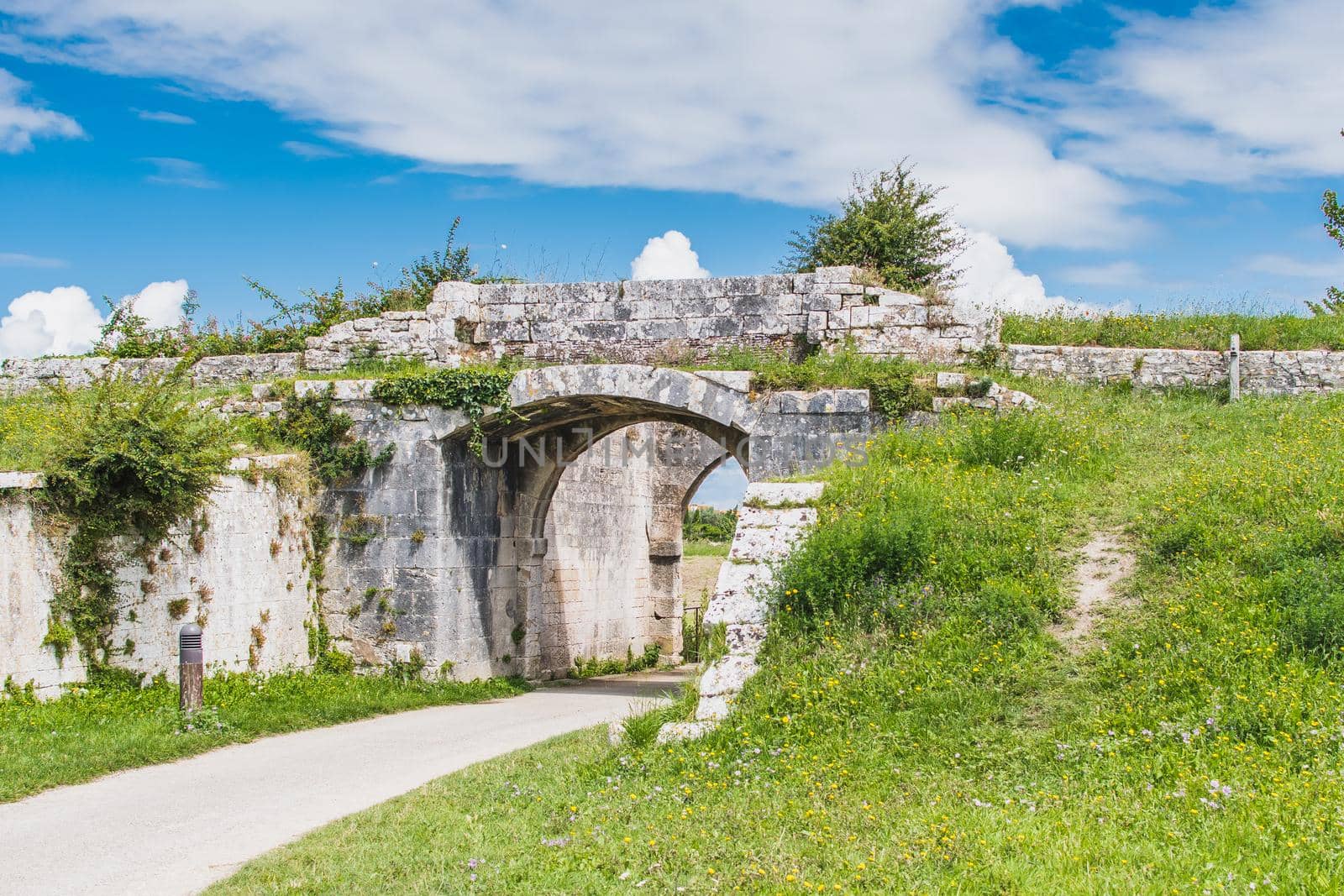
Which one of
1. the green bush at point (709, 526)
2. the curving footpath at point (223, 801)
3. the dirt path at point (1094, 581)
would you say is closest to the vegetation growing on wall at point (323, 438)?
the curving footpath at point (223, 801)

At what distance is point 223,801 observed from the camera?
7672 mm

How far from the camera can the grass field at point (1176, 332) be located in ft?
43.6

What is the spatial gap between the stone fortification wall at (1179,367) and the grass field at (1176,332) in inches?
16.4

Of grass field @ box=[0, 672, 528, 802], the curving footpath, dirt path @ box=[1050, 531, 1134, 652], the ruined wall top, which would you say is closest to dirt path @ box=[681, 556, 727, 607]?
the ruined wall top

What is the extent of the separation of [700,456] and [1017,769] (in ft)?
44.8

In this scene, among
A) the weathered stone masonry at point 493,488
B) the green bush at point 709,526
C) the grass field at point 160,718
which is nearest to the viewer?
the grass field at point 160,718

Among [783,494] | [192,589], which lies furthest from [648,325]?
[192,589]

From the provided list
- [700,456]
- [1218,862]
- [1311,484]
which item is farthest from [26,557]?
[700,456]

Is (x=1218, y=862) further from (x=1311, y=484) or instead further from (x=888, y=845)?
(x=1311, y=484)

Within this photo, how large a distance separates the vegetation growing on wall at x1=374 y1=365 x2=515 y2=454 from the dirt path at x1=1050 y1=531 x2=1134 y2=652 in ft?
22.9

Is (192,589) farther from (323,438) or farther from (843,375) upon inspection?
(843,375)

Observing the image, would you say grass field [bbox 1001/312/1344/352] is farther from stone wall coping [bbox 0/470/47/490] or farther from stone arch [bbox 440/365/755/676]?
stone wall coping [bbox 0/470/47/490]

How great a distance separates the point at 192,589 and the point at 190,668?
4.10ft

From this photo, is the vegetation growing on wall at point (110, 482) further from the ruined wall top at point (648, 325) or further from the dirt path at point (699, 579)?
the dirt path at point (699, 579)
